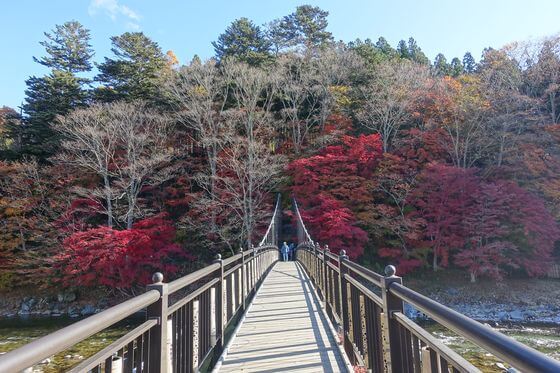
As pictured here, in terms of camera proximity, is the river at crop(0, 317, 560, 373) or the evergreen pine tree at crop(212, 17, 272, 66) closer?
the river at crop(0, 317, 560, 373)

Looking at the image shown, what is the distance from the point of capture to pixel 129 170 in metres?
19.4

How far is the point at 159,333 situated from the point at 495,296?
18443 mm

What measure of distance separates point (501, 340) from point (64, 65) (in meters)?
34.5

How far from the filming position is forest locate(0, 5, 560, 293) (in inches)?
680

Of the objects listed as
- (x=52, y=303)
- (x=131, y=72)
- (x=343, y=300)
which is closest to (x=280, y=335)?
(x=343, y=300)

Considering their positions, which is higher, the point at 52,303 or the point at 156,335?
the point at 156,335

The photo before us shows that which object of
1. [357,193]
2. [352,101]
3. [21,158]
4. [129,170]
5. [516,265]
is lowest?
[516,265]

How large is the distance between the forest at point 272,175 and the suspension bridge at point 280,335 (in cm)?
1179

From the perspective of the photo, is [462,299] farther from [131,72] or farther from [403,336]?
[131,72]

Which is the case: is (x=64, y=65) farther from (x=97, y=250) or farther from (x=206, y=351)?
(x=206, y=351)

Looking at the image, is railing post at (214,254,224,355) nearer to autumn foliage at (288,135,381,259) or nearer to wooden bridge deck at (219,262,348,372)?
wooden bridge deck at (219,262,348,372)

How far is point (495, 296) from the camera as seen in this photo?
54.3 feet

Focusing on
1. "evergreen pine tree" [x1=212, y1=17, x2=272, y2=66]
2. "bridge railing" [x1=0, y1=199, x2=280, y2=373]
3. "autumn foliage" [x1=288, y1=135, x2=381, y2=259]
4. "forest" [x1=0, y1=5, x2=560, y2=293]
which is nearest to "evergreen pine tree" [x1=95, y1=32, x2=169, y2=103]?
"forest" [x1=0, y1=5, x2=560, y2=293]

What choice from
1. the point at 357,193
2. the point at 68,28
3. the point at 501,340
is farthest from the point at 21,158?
the point at 501,340
